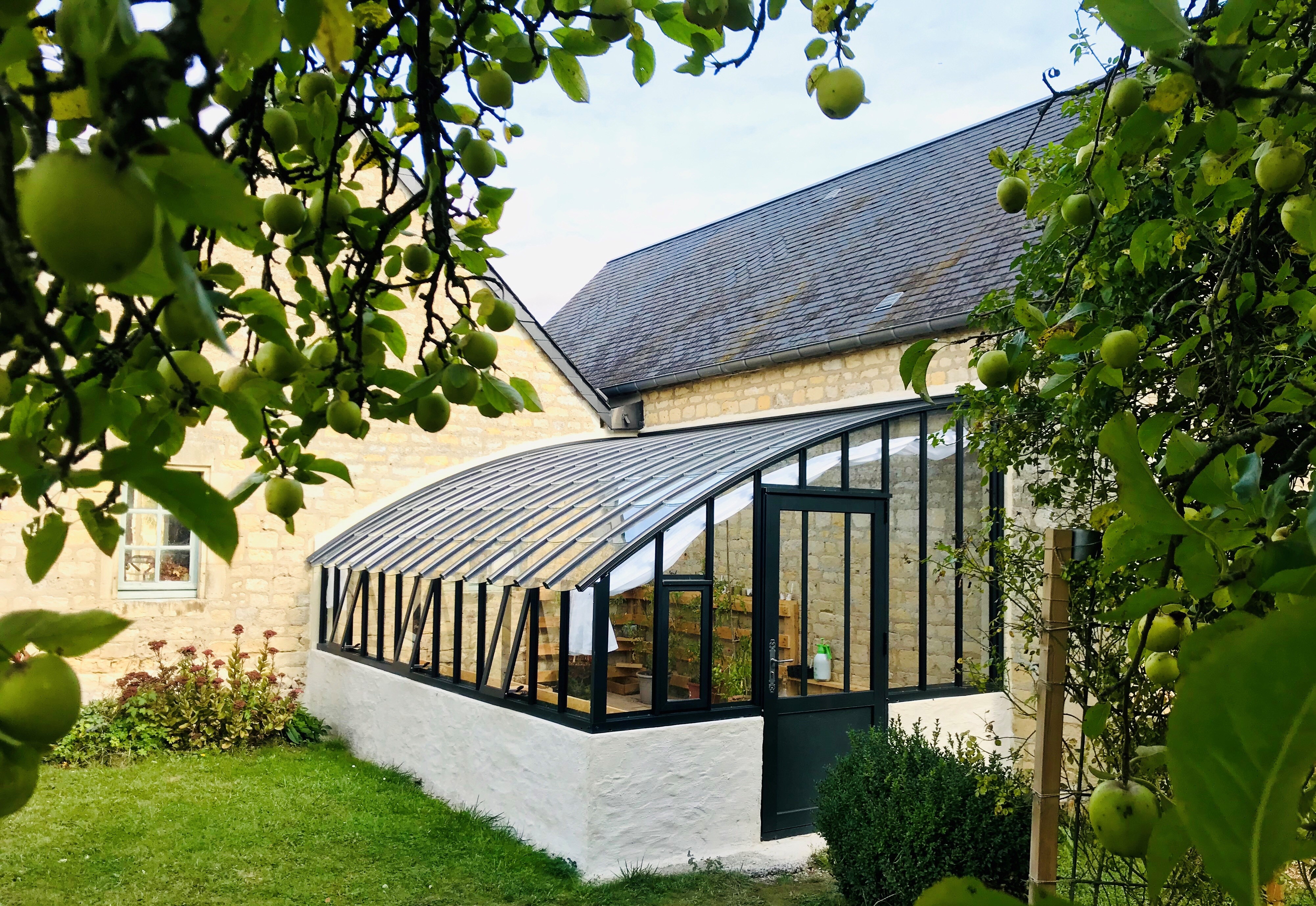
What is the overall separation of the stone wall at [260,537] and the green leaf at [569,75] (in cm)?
737

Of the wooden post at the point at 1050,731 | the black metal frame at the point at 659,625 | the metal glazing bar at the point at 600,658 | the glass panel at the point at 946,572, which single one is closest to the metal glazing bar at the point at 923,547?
the black metal frame at the point at 659,625

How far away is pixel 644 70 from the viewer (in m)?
1.42

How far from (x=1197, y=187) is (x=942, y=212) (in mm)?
9893

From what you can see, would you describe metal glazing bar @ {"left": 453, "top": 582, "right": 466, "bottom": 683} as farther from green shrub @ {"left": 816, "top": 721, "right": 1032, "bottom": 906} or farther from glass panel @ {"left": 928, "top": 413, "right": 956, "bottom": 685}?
glass panel @ {"left": 928, "top": 413, "right": 956, "bottom": 685}

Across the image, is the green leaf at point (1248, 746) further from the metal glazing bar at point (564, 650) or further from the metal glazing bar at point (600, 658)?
the metal glazing bar at point (564, 650)

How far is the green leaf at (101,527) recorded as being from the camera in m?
0.84

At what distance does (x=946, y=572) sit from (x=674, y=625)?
95.6 inches

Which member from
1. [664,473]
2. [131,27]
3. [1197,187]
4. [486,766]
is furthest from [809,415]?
[131,27]

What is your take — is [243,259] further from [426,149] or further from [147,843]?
[426,149]

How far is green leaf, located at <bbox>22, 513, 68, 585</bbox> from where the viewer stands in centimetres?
71

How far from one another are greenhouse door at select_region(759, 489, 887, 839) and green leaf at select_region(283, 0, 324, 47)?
20.5ft

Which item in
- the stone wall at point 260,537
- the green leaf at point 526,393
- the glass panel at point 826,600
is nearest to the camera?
the green leaf at point 526,393

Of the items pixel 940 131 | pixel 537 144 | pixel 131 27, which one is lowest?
pixel 131 27

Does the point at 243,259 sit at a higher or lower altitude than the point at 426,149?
higher
